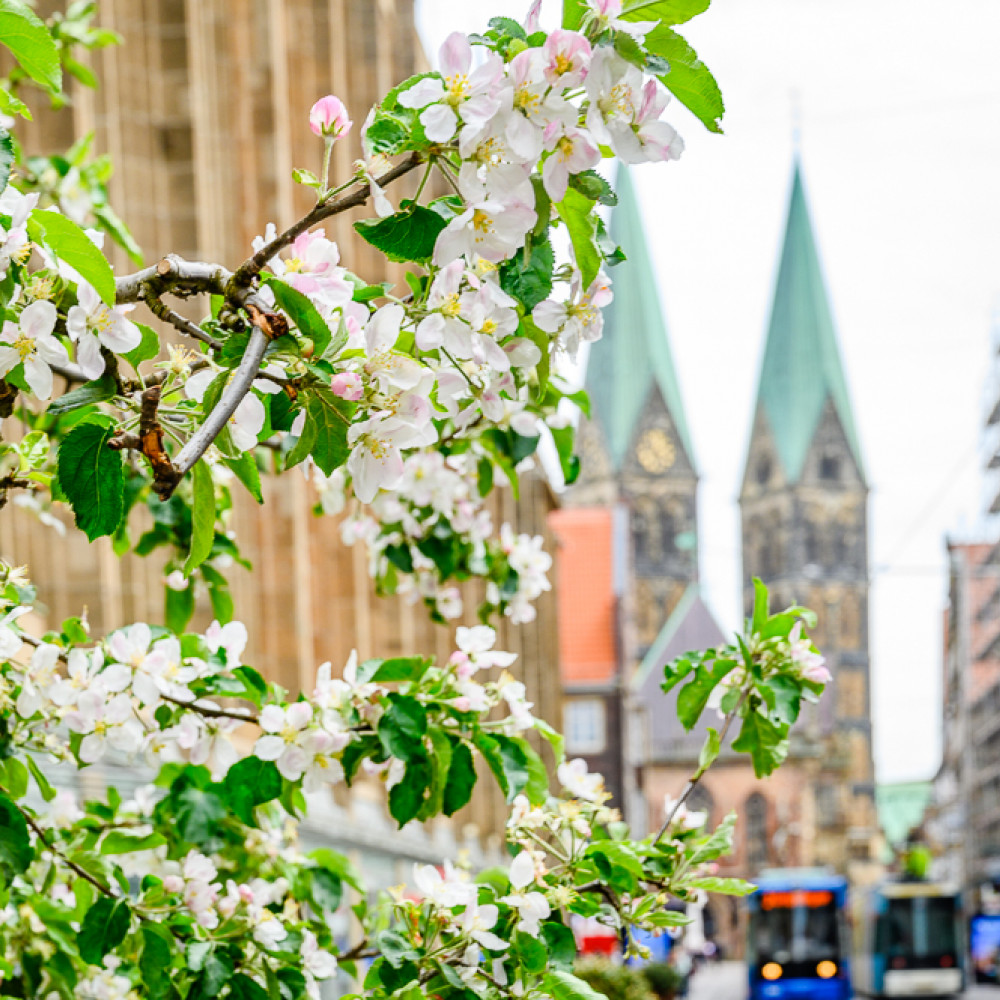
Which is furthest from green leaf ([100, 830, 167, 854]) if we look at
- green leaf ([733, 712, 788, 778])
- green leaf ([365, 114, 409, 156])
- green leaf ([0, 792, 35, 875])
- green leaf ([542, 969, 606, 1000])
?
green leaf ([365, 114, 409, 156])

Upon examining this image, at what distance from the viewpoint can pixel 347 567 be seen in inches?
866

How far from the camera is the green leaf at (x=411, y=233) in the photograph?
7.63 feet

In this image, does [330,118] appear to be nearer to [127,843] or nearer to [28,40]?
[28,40]

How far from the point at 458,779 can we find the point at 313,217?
4.28 feet

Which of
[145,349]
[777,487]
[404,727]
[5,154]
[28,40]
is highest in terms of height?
[28,40]

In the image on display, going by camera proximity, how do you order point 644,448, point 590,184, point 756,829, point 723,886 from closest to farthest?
point 590,184 → point 723,886 → point 756,829 → point 644,448

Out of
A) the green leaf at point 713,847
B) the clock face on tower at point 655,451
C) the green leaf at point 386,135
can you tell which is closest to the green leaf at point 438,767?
the green leaf at point 713,847

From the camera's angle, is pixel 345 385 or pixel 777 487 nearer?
pixel 345 385

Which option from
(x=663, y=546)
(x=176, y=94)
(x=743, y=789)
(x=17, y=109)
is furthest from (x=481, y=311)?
(x=663, y=546)

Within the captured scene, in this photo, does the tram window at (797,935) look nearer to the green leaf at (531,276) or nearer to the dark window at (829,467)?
the green leaf at (531,276)

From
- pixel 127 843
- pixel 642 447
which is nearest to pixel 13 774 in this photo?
pixel 127 843

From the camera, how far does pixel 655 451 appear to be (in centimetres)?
10338

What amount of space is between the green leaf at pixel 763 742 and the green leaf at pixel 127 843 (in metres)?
1.23

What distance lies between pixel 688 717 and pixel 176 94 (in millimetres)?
12897
